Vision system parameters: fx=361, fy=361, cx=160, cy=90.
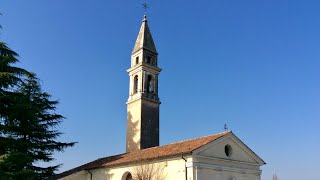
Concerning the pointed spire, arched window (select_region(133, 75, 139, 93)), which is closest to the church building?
arched window (select_region(133, 75, 139, 93))

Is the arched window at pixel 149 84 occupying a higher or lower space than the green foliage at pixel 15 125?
higher

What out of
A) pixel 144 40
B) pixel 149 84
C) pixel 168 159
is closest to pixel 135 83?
pixel 149 84

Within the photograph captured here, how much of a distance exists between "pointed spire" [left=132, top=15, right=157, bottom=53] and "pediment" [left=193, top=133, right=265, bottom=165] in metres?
15.1

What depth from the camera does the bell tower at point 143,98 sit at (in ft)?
108

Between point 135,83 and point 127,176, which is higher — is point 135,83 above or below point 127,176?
above

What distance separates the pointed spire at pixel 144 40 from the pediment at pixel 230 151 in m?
15.1

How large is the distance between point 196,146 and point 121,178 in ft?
22.3

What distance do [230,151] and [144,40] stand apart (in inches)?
650

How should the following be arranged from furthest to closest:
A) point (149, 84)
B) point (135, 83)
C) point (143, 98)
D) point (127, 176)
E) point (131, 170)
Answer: point (135, 83) → point (149, 84) → point (143, 98) → point (127, 176) → point (131, 170)

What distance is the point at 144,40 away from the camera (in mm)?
36125

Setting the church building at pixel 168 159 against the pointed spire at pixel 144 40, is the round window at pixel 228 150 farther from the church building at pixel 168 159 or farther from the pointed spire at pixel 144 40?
the pointed spire at pixel 144 40

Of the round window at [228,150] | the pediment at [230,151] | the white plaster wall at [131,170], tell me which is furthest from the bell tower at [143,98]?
the pediment at [230,151]

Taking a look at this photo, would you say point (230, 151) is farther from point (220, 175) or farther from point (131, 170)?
point (131, 170)

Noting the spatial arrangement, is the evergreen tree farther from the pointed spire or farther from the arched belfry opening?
the pointed spire
